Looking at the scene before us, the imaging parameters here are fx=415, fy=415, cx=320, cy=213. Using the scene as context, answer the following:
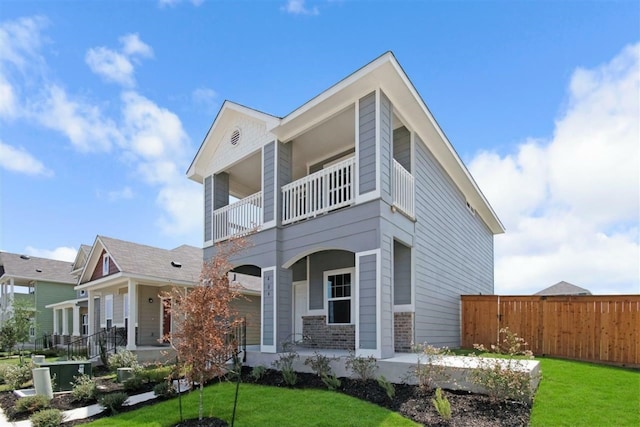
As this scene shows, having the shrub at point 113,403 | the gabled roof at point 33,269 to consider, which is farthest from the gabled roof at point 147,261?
the gabled roof at point 33,269

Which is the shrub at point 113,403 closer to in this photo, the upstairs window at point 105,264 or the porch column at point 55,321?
the upstairs window at point 105,264

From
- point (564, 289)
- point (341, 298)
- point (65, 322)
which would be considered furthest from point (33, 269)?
point (564, 289)

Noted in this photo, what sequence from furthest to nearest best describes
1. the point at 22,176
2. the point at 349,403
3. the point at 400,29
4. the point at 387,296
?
1. the point at 22,176
2. the point at 400,29
3. the point at 387,296
4. the point at 349,403

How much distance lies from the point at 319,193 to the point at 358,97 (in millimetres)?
2465

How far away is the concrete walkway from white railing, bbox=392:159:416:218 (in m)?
7.21

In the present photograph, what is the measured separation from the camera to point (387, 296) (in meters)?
8.70

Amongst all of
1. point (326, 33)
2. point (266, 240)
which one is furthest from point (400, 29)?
point (266, 240)

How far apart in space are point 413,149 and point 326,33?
4.03m

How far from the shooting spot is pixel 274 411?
7234mm

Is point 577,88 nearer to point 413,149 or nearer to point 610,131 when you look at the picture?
point 610,131

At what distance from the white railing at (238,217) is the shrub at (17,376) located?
6.84 m

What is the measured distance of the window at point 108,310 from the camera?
21453 millimetres

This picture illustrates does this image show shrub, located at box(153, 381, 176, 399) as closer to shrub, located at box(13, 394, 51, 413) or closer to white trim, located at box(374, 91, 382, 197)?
shrub, located at box(13, 394, 51, 413)

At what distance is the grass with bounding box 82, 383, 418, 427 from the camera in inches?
257
